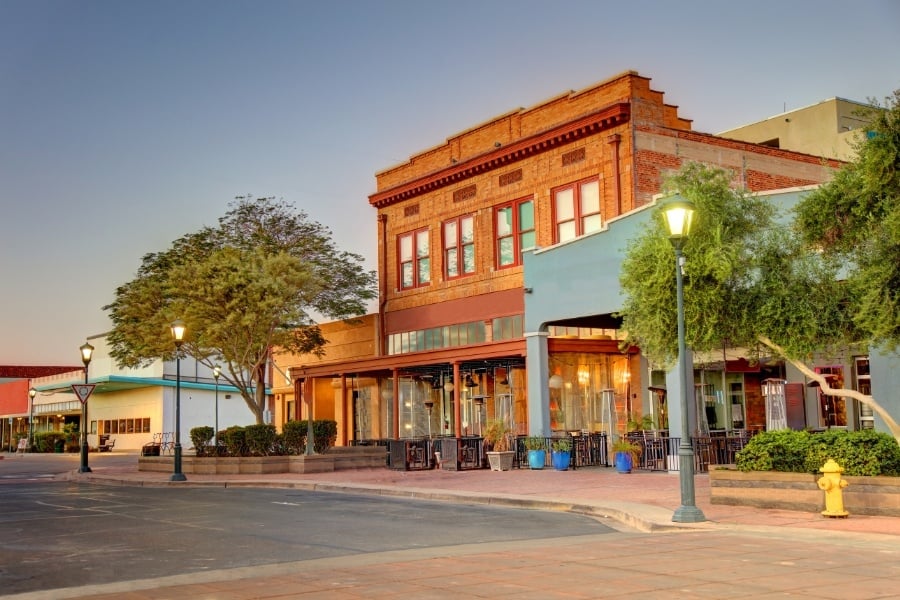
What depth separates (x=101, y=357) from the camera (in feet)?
247

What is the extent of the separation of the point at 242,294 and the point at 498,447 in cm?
977

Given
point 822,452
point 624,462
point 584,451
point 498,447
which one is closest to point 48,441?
point 498,447

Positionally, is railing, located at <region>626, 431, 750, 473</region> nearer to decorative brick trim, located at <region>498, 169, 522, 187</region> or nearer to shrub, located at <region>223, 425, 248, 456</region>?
decorative brick trim, located at <region>498, 169, 522, 187</region>

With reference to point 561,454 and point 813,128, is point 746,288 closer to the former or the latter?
point 561,454

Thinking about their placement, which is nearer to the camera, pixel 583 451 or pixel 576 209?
pixel 583 451

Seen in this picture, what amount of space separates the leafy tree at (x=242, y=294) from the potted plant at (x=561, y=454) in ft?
34.1

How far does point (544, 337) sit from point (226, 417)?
1643 inches

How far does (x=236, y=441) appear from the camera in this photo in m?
31.0

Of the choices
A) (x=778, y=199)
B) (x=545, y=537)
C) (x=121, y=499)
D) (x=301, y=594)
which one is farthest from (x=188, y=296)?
(x=301, y=594)

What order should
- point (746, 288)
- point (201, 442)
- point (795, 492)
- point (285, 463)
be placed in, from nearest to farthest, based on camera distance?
point (795, 492) < point (746, 288) < point (285, 463) < point (201, 442)

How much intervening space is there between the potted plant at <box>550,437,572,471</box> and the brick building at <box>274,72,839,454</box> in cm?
133

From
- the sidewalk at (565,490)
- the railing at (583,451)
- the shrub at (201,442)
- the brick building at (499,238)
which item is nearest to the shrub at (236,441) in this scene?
the shrub at (201,442)

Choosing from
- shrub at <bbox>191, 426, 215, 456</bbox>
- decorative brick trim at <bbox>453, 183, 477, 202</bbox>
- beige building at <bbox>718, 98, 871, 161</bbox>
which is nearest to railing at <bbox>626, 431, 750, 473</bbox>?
decorative brick trim at <bbox>453, 183, 477, 202</bbox>

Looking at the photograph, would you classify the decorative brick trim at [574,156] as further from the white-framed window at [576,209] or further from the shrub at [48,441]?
the shrub at [48,441]
